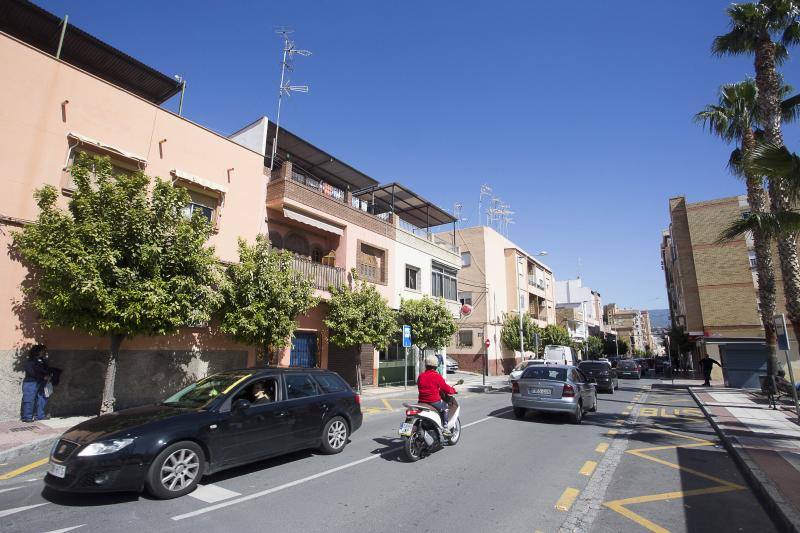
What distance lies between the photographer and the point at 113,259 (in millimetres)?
9141

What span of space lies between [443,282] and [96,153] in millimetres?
19841

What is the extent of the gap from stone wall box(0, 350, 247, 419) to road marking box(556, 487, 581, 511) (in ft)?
38.7

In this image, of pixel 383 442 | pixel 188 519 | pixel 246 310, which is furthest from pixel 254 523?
pixel 246 310

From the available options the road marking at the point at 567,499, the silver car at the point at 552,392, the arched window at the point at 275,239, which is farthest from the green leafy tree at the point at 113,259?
the road marking at the point at 567,499

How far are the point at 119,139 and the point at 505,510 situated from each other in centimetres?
1398

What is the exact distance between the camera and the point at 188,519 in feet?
15.2

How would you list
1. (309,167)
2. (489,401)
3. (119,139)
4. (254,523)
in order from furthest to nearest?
1. (309,167)
2. (489,401)
3. (119,139)
4. (254,523)

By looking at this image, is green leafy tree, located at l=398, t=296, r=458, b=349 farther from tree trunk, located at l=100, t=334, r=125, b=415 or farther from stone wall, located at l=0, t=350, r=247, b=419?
tree trunk, located at l=100, t=334, r=125, b=415

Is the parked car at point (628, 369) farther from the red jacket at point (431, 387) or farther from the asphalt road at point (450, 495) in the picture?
the red jacket at point (431, 387)

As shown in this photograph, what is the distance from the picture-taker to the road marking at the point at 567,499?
5152 millimetres

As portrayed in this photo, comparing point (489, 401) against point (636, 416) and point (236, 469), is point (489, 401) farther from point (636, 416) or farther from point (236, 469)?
point (236, 469)

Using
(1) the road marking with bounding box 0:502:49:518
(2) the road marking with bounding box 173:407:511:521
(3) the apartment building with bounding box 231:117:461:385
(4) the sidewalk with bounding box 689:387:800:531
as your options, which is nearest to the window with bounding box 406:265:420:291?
(3) the apartment building with bounding box 231:117:461:385

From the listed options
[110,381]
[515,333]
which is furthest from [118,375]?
[515,333]

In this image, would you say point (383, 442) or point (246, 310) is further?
point (246, 310)
